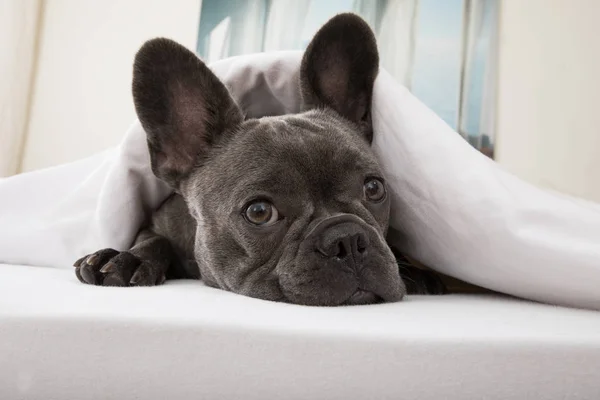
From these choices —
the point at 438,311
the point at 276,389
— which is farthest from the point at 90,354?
the point at 438,311

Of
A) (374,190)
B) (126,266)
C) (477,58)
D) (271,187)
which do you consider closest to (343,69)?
(374,190)

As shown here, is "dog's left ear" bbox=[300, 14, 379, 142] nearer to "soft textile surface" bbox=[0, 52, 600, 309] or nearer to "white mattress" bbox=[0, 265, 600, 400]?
"soft textile surface" bbox=[0, 52, 600, 309]

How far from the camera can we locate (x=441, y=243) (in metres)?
1.56

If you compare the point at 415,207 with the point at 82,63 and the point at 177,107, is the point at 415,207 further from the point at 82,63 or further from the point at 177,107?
the point at 82,63

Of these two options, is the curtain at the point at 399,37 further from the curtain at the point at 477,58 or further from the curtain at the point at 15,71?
the curtain at the point at 15,71

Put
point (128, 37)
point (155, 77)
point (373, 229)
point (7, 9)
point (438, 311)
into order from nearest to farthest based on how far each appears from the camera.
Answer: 1. point (438, 311)
2. point (373, 229)
3. point (155, 77)
4. point (7, 9)
5. point (128, 37)

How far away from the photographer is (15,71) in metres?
5.41

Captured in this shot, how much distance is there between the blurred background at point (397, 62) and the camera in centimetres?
563

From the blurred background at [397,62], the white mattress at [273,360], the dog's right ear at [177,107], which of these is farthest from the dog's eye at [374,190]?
the blurred background at [397,62]

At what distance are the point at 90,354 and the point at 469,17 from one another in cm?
616

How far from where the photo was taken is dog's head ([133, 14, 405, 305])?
1.36 metres

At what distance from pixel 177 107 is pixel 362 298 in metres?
0.94

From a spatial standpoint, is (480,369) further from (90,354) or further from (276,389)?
(90,354)

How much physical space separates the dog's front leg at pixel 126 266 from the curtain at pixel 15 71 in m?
4.00
